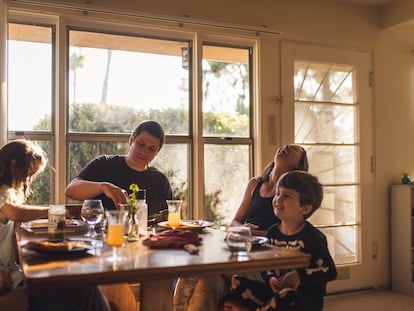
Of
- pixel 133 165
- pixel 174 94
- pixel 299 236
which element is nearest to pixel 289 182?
pixel 299 236

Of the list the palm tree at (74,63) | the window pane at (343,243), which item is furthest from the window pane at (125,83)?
the window pane at (343,243)

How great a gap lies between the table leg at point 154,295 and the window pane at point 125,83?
1.65 m

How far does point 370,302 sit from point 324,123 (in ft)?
4.83

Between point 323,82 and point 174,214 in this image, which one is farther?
point 323,82

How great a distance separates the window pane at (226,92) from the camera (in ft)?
11.5

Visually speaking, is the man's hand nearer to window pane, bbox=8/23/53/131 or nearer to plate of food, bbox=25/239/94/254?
plate of food, bbox=25/239/94/254

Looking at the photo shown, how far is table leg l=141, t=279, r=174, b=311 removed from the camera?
173 cm

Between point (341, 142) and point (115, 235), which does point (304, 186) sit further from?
point (341, 142)

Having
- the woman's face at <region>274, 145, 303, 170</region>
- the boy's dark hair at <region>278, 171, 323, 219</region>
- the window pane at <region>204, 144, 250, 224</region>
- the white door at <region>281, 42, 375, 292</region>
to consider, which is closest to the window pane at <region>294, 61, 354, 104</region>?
the white door at <region>281, 42, 375, 292</region>

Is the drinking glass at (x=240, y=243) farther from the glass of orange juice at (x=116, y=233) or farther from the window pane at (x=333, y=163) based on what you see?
the window pane at (x=333, y=163)

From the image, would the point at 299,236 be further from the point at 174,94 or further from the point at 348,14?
the point at 348,14

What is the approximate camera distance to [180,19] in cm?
327

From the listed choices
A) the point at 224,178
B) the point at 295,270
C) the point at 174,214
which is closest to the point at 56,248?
the point at 174,214

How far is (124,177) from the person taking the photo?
2600 mm
